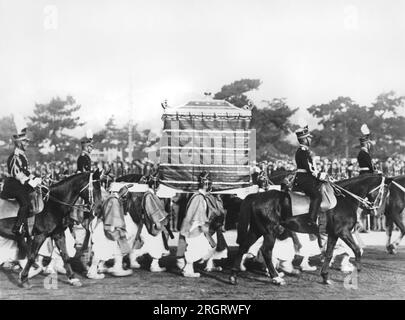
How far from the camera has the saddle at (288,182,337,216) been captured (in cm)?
902

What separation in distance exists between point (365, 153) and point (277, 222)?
102 inches

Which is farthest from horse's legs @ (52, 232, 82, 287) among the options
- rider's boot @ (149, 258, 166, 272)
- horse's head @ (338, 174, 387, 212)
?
horse's head @ (338, 174, 387, 212)

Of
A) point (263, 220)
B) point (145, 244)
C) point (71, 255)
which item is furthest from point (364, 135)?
point (71, 255)

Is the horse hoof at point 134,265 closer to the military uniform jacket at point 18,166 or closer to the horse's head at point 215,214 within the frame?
the horse's head at point 215,214

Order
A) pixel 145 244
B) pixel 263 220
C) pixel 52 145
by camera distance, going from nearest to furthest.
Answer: pixel 263 220, pixel 145 244, pixel 52 145

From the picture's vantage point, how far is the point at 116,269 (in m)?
9.40

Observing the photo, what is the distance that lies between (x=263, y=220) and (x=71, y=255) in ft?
12.8

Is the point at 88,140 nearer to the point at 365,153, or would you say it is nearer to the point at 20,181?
the point at 20,181

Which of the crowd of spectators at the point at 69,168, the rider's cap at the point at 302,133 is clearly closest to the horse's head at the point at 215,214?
the crowd of spectators at the point at 69,168

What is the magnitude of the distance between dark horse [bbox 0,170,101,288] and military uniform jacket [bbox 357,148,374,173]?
516 centimetres

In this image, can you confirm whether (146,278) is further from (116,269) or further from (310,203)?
(310,203)

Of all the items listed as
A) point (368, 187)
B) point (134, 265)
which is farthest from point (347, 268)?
point (134, 265)

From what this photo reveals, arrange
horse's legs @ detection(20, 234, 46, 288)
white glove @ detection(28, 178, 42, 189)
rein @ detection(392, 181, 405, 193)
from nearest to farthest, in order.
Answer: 1. horse's legs @ detection(20, 234, 46, 288)
2. white glove @ detection(28, 178, 42, 189)
3. rein @ detection(392, 181, 405, 193)

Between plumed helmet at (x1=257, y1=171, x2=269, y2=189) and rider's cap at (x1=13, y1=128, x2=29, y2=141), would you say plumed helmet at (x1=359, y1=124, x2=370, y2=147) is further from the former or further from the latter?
rider's cap at (x1=13, y1=128, x2=29, y2=141)
